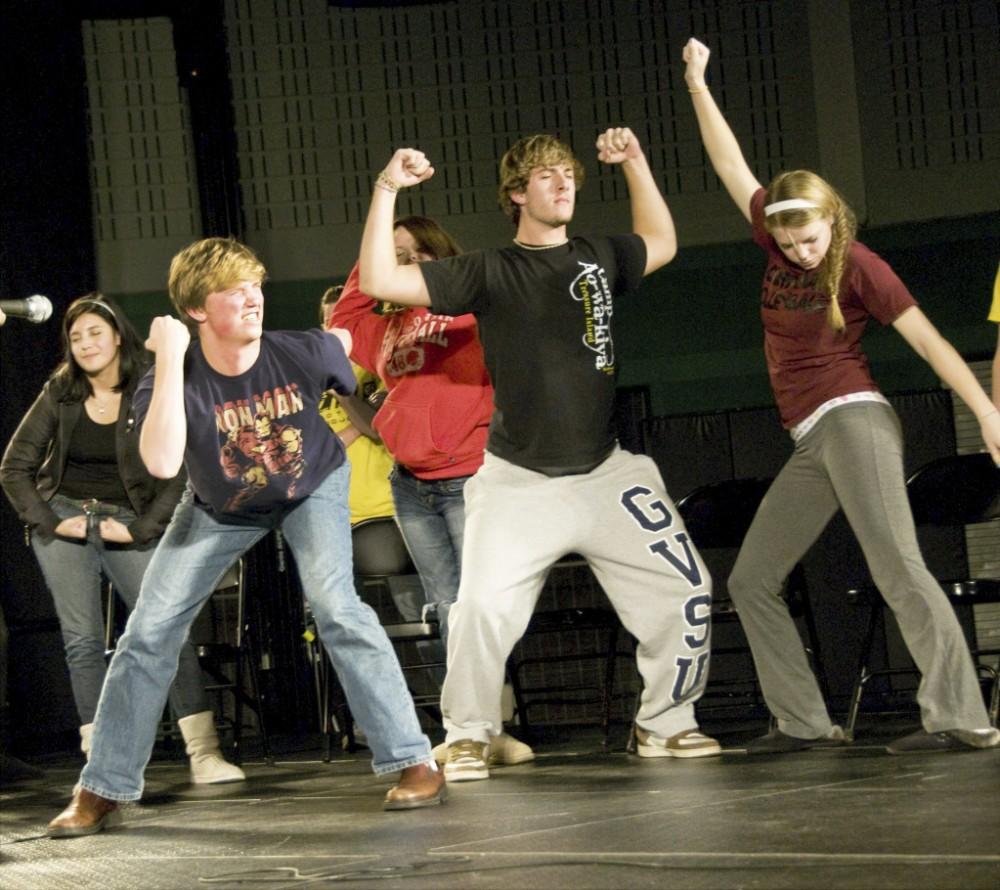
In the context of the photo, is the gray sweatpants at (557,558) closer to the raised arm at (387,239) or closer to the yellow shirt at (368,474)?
the raised arm at (387,239)

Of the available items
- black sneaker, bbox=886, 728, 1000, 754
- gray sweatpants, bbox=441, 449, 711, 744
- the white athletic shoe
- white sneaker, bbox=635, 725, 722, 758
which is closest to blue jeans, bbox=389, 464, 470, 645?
the white athletic shoe

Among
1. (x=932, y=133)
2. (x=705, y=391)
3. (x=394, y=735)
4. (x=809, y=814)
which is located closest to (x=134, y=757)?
(x=394, y=735)

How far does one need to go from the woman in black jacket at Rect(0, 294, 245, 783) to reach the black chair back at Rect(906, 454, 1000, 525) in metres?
2.38

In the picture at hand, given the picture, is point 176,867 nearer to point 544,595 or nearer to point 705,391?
point 544,595

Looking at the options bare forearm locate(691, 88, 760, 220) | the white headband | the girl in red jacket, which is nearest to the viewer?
the white headband

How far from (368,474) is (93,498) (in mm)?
990

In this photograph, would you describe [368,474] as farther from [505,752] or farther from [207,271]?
[207,271]

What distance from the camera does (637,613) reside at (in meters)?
A: 4.09

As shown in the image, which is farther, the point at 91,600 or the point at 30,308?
the point at 91,600

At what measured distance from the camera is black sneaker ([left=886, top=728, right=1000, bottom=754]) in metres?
3.82

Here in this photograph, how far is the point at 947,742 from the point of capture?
152 inches

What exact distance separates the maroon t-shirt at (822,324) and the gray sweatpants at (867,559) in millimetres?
81

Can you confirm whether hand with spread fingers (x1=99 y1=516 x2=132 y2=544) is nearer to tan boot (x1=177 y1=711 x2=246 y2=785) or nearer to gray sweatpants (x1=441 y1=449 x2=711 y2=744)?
tan boot (x1=177 y1=711 x2=246 y2=785)

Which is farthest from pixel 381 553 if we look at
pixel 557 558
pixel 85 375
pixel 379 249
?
pixel 379 249
